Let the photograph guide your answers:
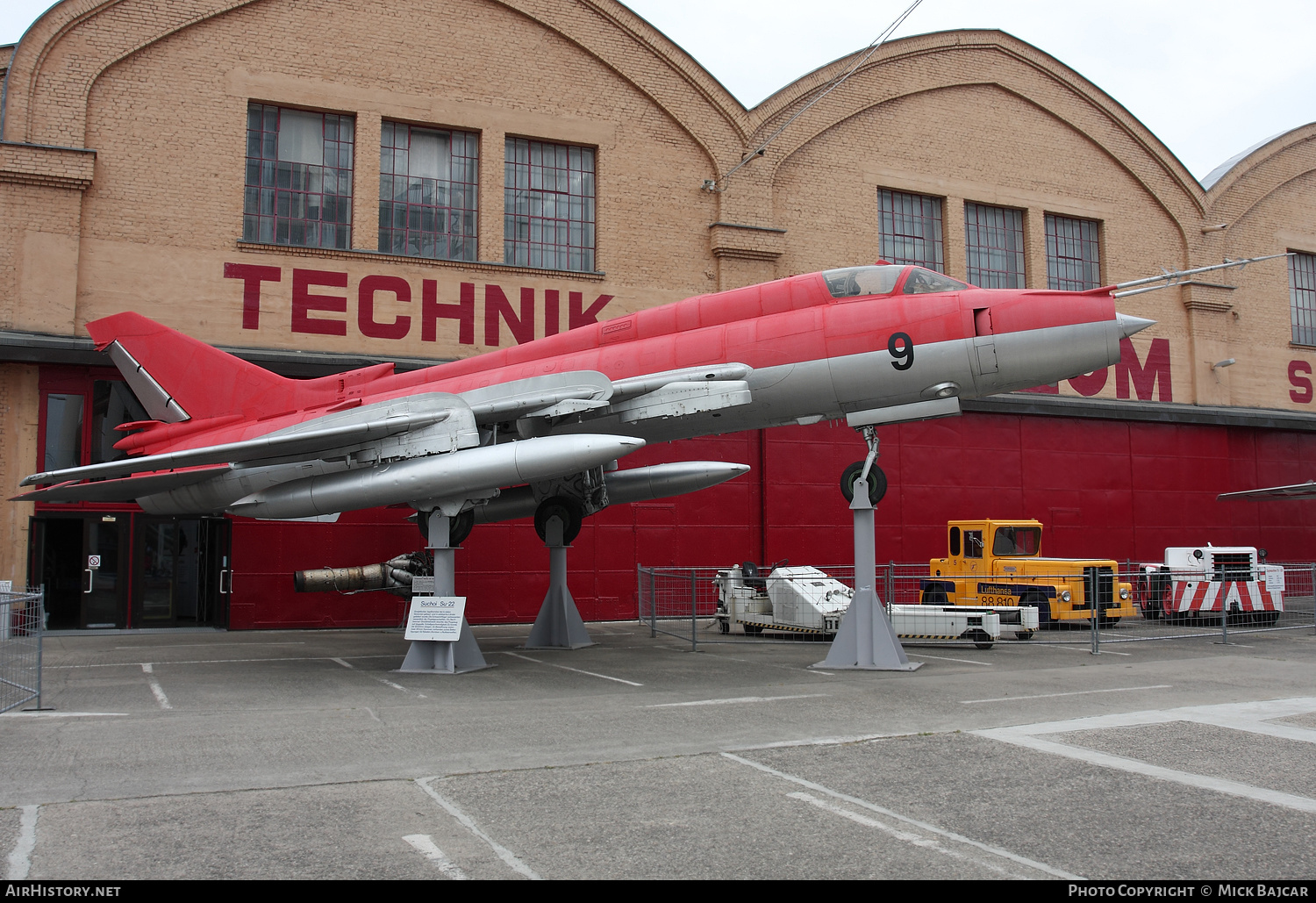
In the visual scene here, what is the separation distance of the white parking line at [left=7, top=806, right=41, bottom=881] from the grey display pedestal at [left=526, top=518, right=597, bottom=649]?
385 inches

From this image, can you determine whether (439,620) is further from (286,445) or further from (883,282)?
(883,282)

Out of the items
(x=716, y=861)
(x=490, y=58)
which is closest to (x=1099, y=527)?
(x=490, y=58)

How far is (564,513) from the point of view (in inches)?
581

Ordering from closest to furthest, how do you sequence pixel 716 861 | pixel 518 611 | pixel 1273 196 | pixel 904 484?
pixel 716 861, pixel 518 611, pixel 904 484, pixel 1273 196

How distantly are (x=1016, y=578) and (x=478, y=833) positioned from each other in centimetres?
1444

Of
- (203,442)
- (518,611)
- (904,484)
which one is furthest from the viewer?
(904,484)

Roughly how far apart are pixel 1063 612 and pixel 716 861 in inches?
605

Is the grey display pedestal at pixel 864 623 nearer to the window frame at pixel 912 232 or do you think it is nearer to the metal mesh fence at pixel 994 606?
the metal mesh fence at pixel 994 606

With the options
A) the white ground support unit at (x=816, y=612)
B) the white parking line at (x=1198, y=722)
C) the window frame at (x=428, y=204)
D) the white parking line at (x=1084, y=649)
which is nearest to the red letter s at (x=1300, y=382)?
the white ground support unit at (x=816, y=612)

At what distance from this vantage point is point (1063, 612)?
17891mm

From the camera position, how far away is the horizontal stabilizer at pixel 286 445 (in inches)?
465

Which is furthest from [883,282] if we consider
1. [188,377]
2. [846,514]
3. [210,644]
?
[210,644]

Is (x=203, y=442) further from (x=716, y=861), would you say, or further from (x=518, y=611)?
(x=716, y=861)

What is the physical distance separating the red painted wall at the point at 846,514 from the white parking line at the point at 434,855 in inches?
580
